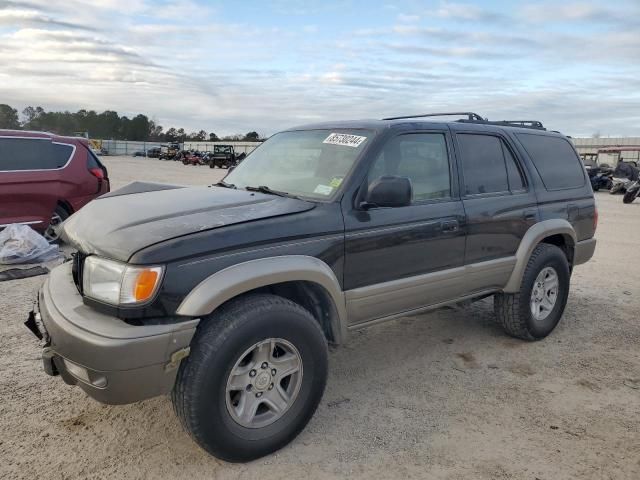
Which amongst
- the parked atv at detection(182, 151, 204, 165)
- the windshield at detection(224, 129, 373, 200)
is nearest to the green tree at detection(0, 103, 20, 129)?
the parked atv at detection(182, 151, 204, 165)

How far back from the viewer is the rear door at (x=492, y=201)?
403 centimetres

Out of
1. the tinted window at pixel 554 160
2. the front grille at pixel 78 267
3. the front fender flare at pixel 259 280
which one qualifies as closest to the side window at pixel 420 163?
the front fender flare at pixel 259 280

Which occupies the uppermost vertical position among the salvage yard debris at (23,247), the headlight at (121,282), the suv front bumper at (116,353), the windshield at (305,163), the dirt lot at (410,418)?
the windshield at (305,163)

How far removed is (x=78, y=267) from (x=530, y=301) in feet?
11.7

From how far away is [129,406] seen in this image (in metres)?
3.38

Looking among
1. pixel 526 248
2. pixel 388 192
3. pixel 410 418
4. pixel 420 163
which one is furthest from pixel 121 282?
pixel 526 248

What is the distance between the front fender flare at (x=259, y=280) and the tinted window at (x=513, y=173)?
Result: 2.10 metres

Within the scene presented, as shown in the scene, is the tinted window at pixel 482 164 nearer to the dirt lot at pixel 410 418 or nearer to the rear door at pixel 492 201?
the rear door at pixel 492 201

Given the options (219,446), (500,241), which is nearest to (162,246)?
(219,446)

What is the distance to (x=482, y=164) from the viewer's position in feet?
13.9

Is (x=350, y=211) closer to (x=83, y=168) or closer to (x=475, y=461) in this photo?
(x=475, y=461)

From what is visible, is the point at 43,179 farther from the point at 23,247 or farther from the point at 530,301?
the point at 530,301

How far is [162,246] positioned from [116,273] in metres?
0.27

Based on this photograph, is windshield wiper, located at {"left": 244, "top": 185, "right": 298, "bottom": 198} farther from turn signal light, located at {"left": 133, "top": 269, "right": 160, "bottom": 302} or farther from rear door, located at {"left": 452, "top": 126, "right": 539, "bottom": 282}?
rear door, located at {"left": 452, "top": 126, "right": 539, "bottom": 282}
